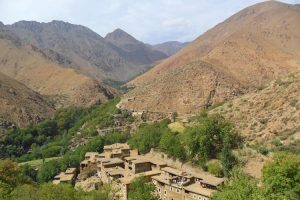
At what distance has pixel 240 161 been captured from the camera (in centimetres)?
4166

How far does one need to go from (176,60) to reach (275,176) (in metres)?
136

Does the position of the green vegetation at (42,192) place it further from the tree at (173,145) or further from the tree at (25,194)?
the tree at (173,145)

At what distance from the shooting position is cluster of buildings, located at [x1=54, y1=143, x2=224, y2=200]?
3894 centimetres

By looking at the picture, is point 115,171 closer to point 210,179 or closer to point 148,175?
point 148,175

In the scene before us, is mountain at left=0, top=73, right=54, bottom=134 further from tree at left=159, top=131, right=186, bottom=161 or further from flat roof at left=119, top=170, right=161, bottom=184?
flat roof at left=119, top=170, right=161, bottom=184

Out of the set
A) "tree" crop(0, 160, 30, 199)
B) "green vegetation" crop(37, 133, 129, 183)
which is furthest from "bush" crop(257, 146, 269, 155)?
"green vegetation" crop(37, 133, 129, 183)

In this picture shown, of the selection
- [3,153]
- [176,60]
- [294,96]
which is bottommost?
[3,153]

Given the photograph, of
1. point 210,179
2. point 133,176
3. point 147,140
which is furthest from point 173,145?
point 210,179

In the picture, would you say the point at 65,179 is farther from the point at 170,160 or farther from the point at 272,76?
the point at 272,76

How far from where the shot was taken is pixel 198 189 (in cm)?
3834

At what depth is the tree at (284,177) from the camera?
29766 millimetres

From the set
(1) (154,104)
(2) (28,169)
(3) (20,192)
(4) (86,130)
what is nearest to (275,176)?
(3) (20,192)

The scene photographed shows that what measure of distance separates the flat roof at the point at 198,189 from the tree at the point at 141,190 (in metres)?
3.35

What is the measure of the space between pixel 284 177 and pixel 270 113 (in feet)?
69.2
